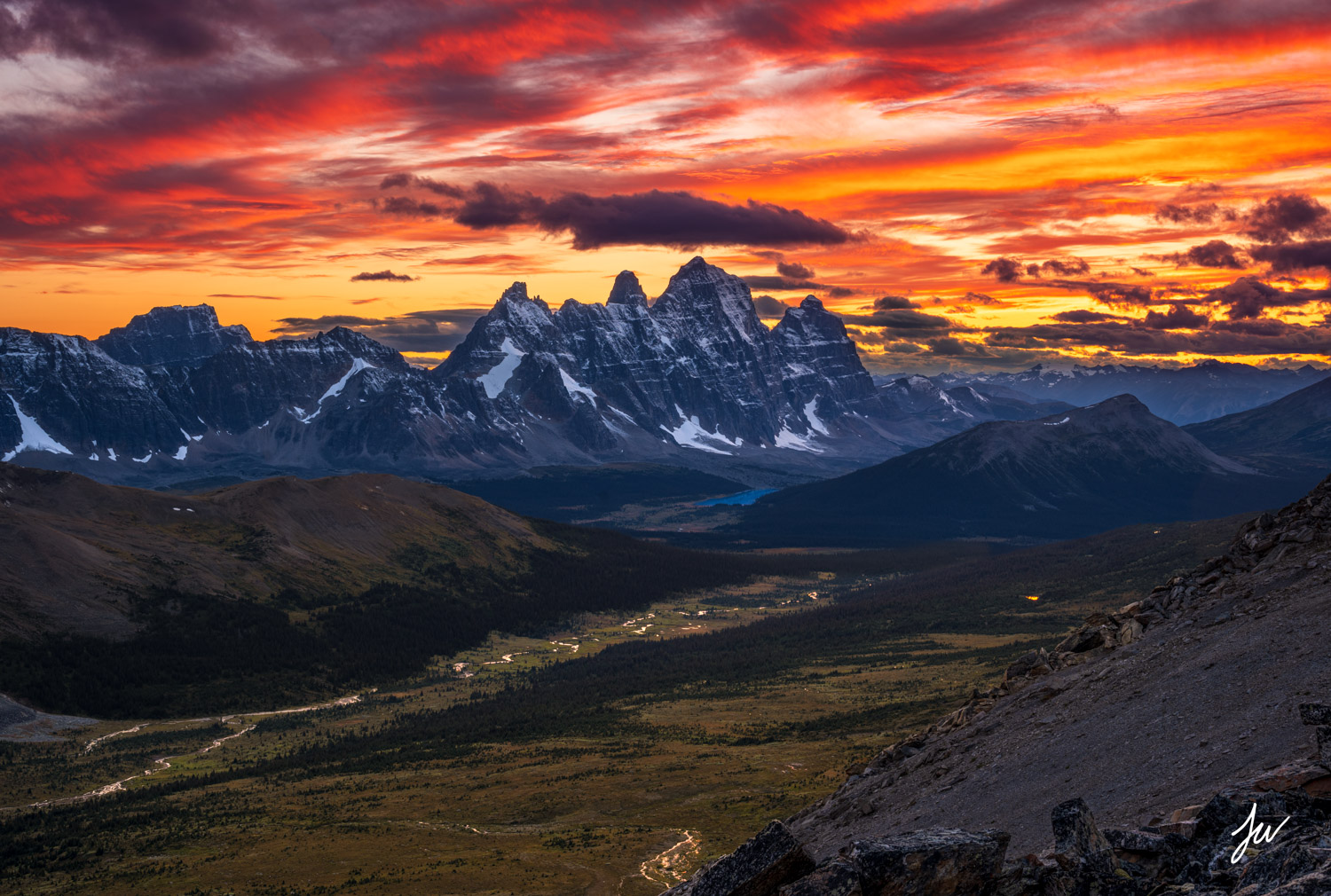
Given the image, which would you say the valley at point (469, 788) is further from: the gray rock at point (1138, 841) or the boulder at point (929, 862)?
the boulder at point (929, 862)

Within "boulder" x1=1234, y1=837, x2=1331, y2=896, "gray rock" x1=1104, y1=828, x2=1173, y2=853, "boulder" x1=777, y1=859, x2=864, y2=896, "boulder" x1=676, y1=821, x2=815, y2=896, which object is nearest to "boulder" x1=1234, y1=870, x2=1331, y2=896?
"boulder" x1=1234, y1=837, x2=1331, y2=896

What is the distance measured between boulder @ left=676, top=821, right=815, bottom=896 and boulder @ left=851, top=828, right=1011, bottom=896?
1.73 m

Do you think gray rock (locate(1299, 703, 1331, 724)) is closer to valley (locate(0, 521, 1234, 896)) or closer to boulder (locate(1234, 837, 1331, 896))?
boulder (locate(1234, 837, 1331, 896))

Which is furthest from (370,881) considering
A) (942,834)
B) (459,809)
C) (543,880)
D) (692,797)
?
(942,834)

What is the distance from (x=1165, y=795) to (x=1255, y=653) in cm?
1521

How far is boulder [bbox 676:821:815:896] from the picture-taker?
91.0 feet

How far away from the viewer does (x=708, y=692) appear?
189500mm

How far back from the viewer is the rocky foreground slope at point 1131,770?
26828 mm

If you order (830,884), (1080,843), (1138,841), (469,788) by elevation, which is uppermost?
(830,884)
